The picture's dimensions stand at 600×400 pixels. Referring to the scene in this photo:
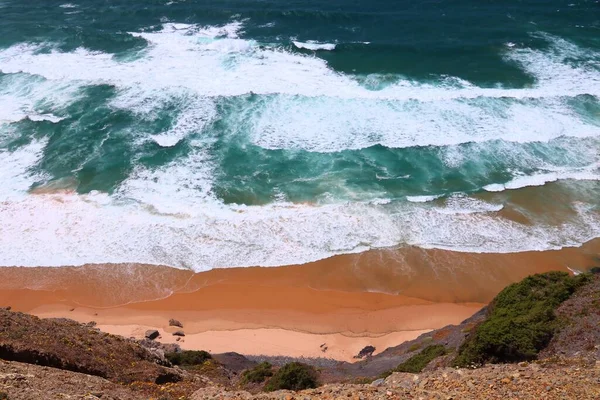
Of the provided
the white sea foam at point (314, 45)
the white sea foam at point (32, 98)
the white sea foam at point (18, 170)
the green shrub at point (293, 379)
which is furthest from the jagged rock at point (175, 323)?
the white sea foam at point (314, 45)

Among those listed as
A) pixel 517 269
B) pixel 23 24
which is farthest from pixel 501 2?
pixel 23 24

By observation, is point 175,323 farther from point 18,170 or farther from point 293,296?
point 18,170

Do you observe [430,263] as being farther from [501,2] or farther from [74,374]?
[501,2]

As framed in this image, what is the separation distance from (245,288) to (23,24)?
48.8 meters

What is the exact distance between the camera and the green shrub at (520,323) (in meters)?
15.7

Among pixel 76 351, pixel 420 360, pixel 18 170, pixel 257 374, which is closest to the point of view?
pixel 76 351

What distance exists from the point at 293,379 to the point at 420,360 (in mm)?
5038

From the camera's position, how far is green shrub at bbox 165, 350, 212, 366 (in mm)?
19969

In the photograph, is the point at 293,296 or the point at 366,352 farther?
the point at 293,296

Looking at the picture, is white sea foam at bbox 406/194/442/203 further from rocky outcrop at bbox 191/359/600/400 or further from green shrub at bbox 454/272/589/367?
rocky outcrop at bbox 191/359/600/400

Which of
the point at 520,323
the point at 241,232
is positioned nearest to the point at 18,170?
the point at 241,232

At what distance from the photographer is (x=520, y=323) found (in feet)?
54.0

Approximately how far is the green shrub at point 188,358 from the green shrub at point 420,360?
7.77m

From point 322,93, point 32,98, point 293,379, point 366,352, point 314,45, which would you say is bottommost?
point 366,352
